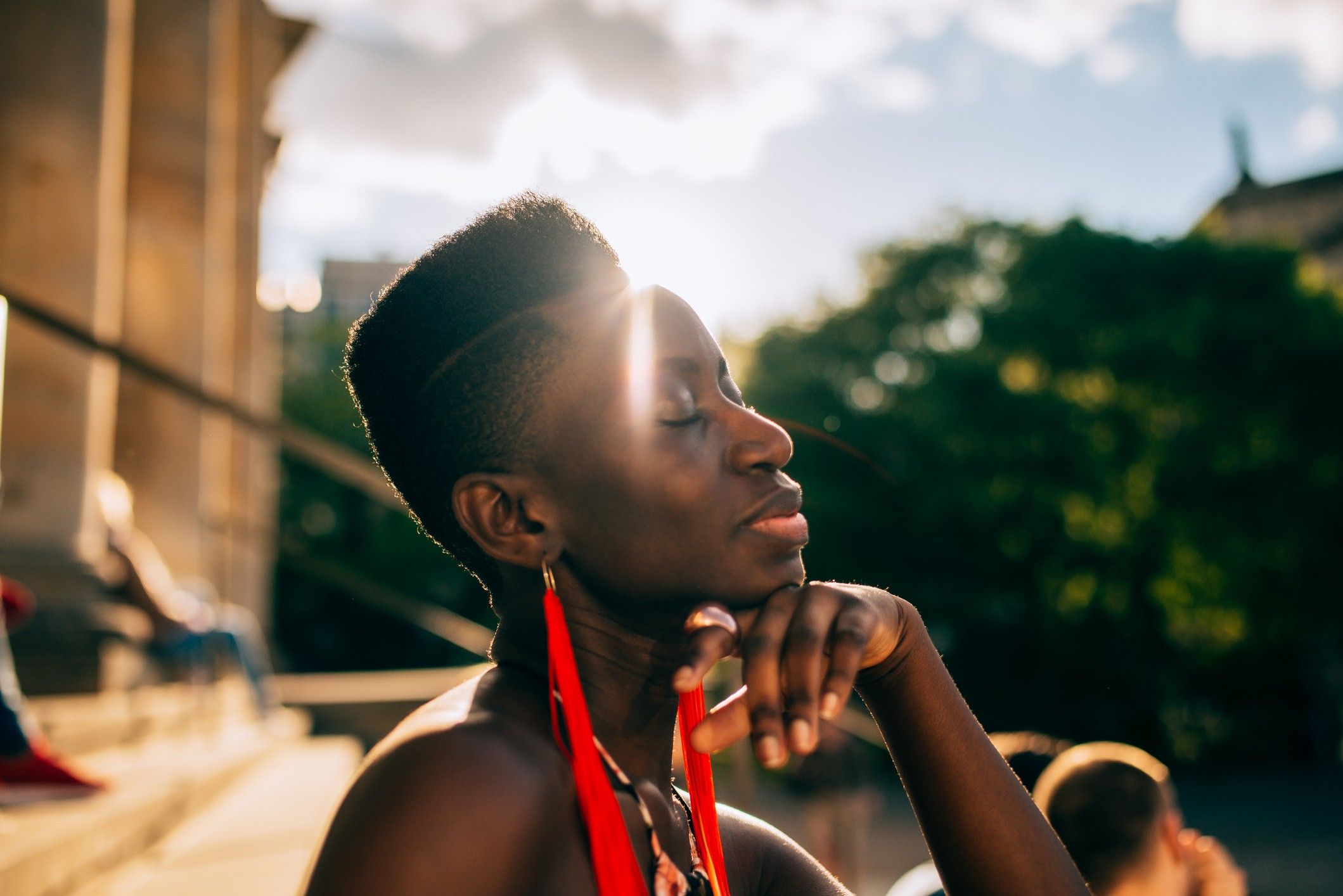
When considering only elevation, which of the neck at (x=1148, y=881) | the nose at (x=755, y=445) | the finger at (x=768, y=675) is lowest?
the neck at (x=1148, y=881)

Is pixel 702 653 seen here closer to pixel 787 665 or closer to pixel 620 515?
pixel 787 665

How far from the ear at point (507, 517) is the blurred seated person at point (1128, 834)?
67.8 inches

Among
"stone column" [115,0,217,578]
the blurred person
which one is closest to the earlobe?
the blurred person

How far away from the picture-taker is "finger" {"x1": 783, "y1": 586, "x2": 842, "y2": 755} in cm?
102

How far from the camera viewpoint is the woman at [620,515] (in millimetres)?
1366

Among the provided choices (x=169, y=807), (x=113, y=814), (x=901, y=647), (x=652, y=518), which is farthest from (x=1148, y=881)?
(x=169, y=807)

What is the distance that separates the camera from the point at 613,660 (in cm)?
143

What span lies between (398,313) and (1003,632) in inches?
990

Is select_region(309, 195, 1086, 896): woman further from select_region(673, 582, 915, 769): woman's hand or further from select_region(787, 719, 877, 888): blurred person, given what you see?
select_region(787, 719, 877, 888): blurred person

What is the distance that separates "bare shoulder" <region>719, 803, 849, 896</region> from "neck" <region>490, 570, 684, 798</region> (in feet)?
0.60

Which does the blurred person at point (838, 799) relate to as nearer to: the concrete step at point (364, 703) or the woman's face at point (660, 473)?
the concrete step at point (364, 703)

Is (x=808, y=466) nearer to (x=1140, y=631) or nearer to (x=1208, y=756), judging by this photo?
(x=1140, y=631)

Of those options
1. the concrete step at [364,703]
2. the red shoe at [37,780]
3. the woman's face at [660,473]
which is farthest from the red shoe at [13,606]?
the concrete step at [364,703]

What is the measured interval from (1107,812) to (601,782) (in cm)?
197
